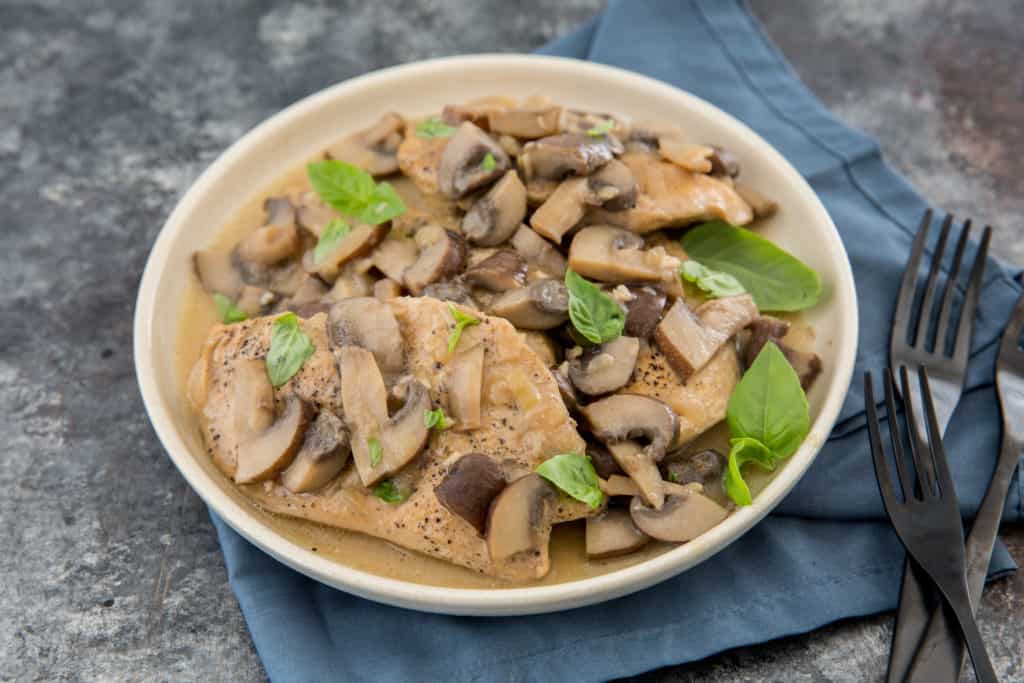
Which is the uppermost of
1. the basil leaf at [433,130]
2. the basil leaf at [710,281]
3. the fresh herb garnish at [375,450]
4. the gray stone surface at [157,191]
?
the basil leaf at [433,130]

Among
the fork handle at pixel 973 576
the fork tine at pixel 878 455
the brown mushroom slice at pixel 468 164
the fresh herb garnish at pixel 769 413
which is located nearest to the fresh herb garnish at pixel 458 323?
the brown mushroom slice at pixel 468 164

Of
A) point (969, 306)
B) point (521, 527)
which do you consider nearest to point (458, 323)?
point (521, 527)

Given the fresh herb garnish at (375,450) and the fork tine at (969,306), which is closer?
the fresh herb garnish at (375,450)

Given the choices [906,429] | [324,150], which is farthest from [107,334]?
[906,429]

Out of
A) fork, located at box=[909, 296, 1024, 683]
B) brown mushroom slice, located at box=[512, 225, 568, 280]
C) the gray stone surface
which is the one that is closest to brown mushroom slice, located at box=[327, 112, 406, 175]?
brown mushroom slice, located at box=[512, 225, 568, 280]

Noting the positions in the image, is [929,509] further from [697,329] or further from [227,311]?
[227,311]

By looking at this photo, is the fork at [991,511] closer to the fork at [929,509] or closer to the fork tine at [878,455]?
the fork at [929,509]

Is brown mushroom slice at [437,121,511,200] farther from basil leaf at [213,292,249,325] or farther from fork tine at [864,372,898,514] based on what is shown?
fork tine at [864,372,898,514]
